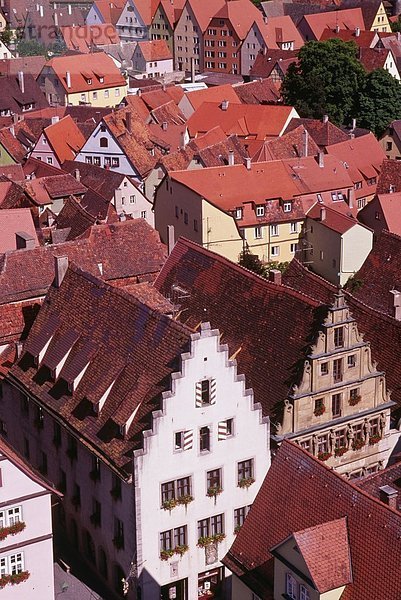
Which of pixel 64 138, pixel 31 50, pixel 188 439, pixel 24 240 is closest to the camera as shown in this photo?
pixel 188 439

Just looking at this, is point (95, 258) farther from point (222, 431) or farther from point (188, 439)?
point (188, 439)

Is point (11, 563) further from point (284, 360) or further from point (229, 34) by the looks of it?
point (229, 34)

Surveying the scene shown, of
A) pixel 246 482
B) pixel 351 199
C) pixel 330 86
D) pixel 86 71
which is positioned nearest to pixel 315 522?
pixel 246 482

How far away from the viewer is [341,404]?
55.1 m

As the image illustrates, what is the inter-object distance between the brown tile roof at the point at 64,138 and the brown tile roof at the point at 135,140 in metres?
5.67

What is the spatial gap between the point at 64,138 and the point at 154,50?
72.3m

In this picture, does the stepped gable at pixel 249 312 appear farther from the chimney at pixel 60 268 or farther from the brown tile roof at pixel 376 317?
the chimney at pixel 60 268

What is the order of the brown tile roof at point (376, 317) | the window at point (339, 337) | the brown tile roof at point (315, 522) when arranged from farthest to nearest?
the brown tile roof at point (376, 317) → the window at point (339, 337) → the brown tile roof at point (315, 522)

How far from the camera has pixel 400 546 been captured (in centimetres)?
3816

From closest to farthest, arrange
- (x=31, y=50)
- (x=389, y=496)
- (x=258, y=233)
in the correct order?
(x=389, y=496) < (x=258, y=233) < (x=31, y=50)

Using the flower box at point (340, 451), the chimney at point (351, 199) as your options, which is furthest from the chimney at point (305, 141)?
the flower box at point (340, 451)

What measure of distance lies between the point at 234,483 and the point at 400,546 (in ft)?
48.0

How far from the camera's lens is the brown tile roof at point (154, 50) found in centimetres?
18925

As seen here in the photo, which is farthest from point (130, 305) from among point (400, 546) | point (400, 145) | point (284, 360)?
point (400, 145)
